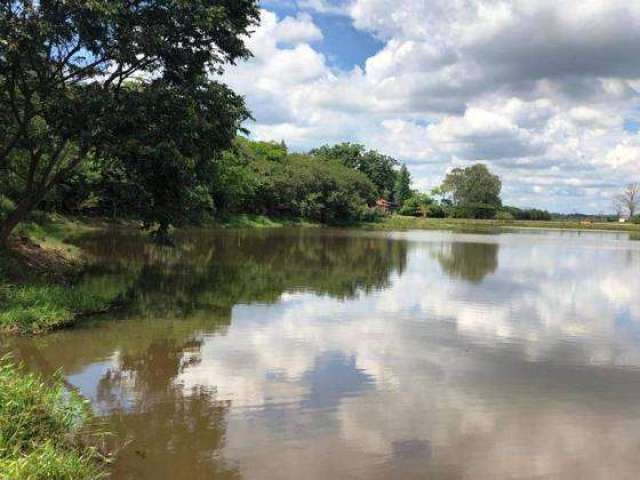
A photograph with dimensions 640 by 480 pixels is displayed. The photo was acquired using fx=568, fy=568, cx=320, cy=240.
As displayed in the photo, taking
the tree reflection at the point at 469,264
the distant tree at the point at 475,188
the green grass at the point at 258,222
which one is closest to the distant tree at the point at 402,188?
the distant tree at the point at 475,188

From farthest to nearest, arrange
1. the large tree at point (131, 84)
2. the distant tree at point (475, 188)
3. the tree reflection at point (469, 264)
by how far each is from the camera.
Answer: the distant tree at point (475, 188) → the tree reflection at point (469, 264) → the large tree at point (131, 84)

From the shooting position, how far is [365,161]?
388 ft

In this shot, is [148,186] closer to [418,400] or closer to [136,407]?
[136,407]

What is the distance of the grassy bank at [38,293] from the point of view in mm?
12492

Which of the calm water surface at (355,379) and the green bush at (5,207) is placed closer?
the calm water surface at (355,379)

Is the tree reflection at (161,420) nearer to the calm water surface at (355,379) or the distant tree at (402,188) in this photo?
the calm water surface at (355,379)

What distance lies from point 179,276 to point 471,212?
117 m

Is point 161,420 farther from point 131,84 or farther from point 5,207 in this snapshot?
point 5,207

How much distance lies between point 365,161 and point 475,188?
35529 mm

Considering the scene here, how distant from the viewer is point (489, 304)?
65.1 ft

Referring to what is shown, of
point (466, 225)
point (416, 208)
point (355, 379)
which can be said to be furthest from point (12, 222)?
point (416, 208)

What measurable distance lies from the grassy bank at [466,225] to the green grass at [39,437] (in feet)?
263

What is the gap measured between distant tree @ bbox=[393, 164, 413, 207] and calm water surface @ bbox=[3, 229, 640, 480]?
121295 millimetres

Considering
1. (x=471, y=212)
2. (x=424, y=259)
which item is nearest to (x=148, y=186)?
(x=424, y=259)
